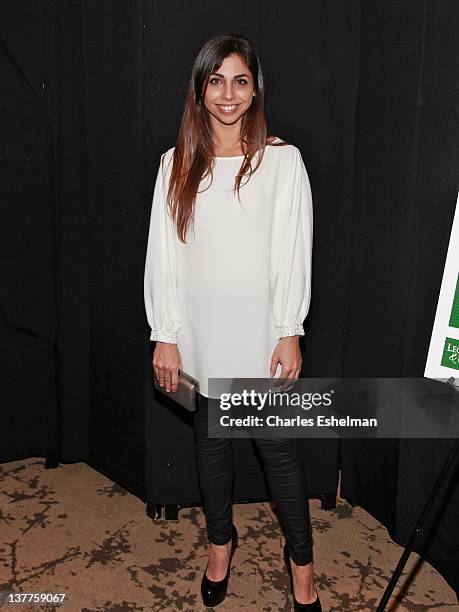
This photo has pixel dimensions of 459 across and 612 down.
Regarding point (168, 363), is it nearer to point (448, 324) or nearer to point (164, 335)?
point (164, 335)

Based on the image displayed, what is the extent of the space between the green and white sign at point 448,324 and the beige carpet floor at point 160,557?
851 millimetres

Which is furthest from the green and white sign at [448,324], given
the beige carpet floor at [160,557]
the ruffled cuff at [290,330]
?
the beige carpet floor at [160,557]

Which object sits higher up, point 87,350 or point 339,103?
point 339,103

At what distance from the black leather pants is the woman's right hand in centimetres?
9

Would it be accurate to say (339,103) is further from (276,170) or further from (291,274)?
(291,274)

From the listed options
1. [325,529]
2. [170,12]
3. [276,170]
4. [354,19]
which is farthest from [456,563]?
[170,12]

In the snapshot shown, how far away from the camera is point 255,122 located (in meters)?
1.98

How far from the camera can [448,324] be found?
1771 millimetres

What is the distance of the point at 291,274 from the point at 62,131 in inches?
49.7

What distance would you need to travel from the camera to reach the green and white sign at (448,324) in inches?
68.9

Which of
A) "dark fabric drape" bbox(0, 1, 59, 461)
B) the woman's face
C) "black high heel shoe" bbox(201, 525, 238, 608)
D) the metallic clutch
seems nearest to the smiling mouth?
the woman's face

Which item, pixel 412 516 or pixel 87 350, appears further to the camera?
pixel 87 350

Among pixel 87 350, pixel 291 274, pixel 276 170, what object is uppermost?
pixel 276 170

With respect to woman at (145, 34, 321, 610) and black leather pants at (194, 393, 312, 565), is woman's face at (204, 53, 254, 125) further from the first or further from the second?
black leather pants at (194, 393, 312, 565)
